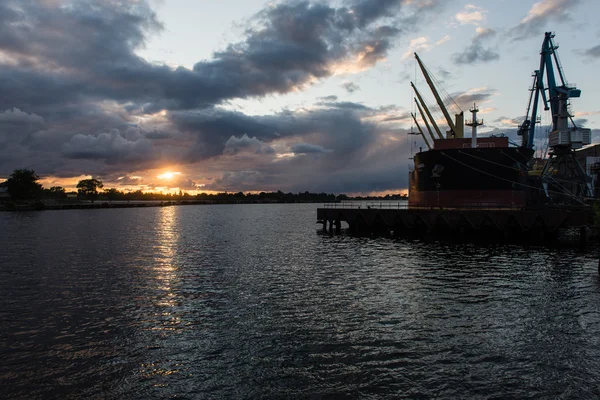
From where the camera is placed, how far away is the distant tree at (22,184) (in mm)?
178375

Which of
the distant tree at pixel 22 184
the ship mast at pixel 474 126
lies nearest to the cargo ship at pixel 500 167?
the ship mast at pixel 474 126

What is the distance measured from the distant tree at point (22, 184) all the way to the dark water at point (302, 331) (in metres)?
182

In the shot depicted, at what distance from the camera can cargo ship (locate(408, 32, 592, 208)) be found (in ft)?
193

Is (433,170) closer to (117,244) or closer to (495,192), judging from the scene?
(495,192)

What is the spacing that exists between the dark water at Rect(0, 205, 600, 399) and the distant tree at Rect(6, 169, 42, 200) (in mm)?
182290

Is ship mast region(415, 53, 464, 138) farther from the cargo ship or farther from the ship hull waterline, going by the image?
the ship hull waterline

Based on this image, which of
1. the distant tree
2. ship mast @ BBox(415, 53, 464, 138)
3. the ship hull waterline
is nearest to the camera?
the ship hull waterline

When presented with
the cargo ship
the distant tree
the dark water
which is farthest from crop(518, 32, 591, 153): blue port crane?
the distant tree

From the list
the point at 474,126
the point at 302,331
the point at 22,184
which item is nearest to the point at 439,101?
the point at 474,126

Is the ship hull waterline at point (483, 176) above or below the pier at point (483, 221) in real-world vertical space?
above

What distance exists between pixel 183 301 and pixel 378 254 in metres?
21.7

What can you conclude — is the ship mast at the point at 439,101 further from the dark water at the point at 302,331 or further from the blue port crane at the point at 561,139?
the dark water at the point at 302,331

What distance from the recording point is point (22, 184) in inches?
7023

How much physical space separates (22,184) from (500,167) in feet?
652
